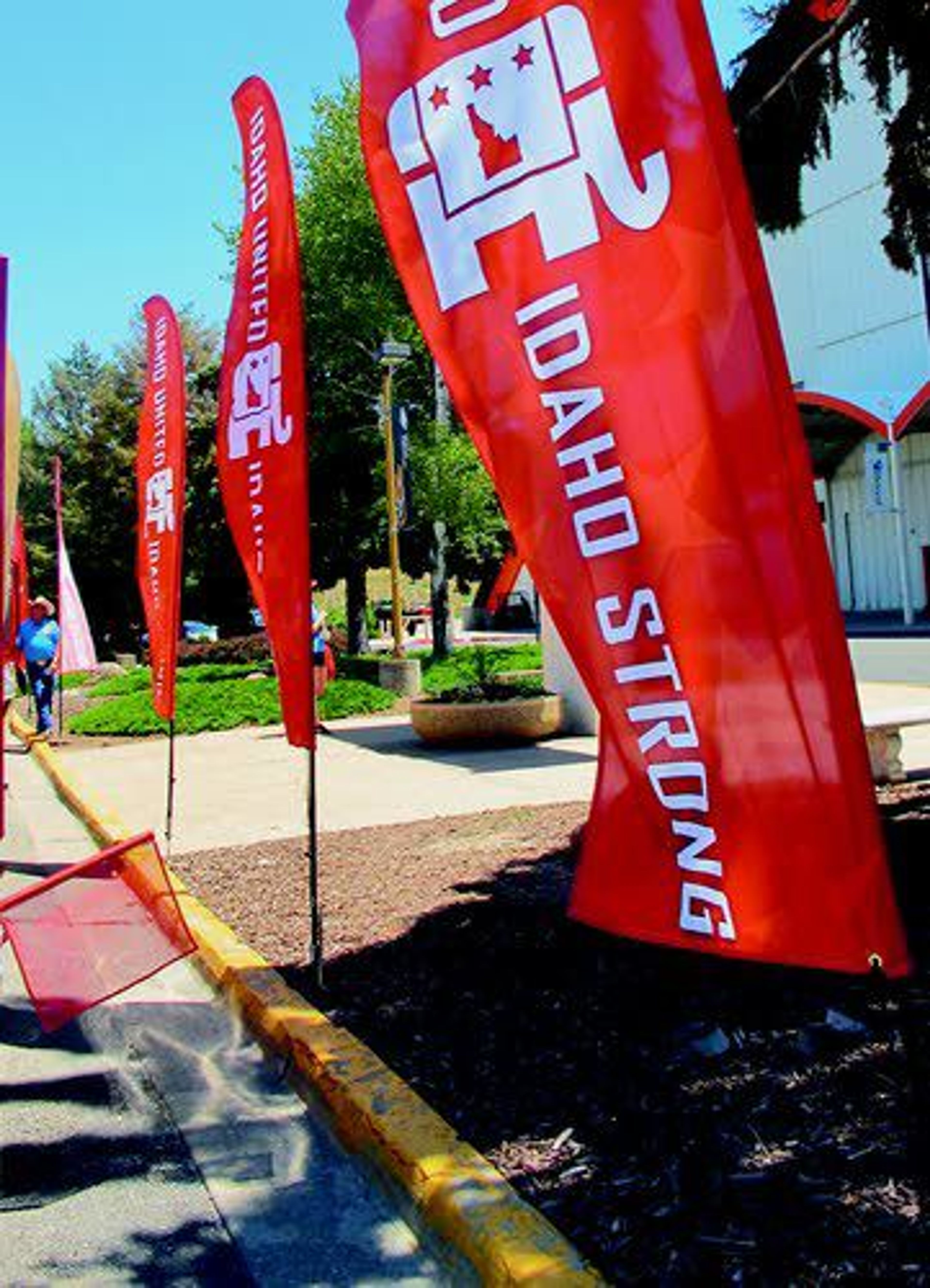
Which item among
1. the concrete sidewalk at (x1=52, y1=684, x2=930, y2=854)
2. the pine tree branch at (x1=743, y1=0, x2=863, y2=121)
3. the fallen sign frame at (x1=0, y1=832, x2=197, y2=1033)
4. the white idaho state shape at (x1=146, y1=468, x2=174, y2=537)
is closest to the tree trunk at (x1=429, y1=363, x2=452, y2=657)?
the concrete sidewalk at (x1=52, y1=684, x2=930, y2=854)

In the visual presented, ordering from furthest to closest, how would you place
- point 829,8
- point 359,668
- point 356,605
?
1. point 356,605
2. point 359,668
3. point 829,8

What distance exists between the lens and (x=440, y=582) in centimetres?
3055

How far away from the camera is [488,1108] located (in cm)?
396

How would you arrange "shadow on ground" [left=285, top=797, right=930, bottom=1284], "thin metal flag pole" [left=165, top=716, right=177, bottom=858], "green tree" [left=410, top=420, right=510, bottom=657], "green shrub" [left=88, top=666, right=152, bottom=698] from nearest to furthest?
"shadow on ground" [left=285, top=797, right=930, bottom=1284] → "thin metal flag pole" [left=165, top=716, right=177, bottom=858] → "green shrub" [left=88, top=666, right=152, bottom=698] → "green tree" [left=410, top=420, right=510, bottom=657]

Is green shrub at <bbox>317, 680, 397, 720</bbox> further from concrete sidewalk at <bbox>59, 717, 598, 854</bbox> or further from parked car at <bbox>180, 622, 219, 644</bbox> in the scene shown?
parked car at <bbox>180, 622, 219, 644</bbox>

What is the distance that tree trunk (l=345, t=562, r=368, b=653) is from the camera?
32.8m

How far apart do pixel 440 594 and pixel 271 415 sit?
25065mm

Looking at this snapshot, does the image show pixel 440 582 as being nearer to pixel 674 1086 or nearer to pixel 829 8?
pixel 829 8

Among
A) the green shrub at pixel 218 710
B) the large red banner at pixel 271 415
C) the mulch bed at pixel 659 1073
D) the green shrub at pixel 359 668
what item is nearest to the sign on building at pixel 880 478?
the green shrub at pixel 359 668

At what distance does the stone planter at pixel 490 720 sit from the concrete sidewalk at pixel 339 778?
0.15 meters

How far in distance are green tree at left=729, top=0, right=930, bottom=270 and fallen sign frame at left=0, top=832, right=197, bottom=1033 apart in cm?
383

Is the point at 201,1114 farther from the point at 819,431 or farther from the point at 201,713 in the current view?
the point at 819,431

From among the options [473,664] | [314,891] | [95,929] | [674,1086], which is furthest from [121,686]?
[674,1086]

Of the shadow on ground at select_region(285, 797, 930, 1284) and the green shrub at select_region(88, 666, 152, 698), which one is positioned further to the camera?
A: the green shrub at select_region(88, 666, 152, 698)
